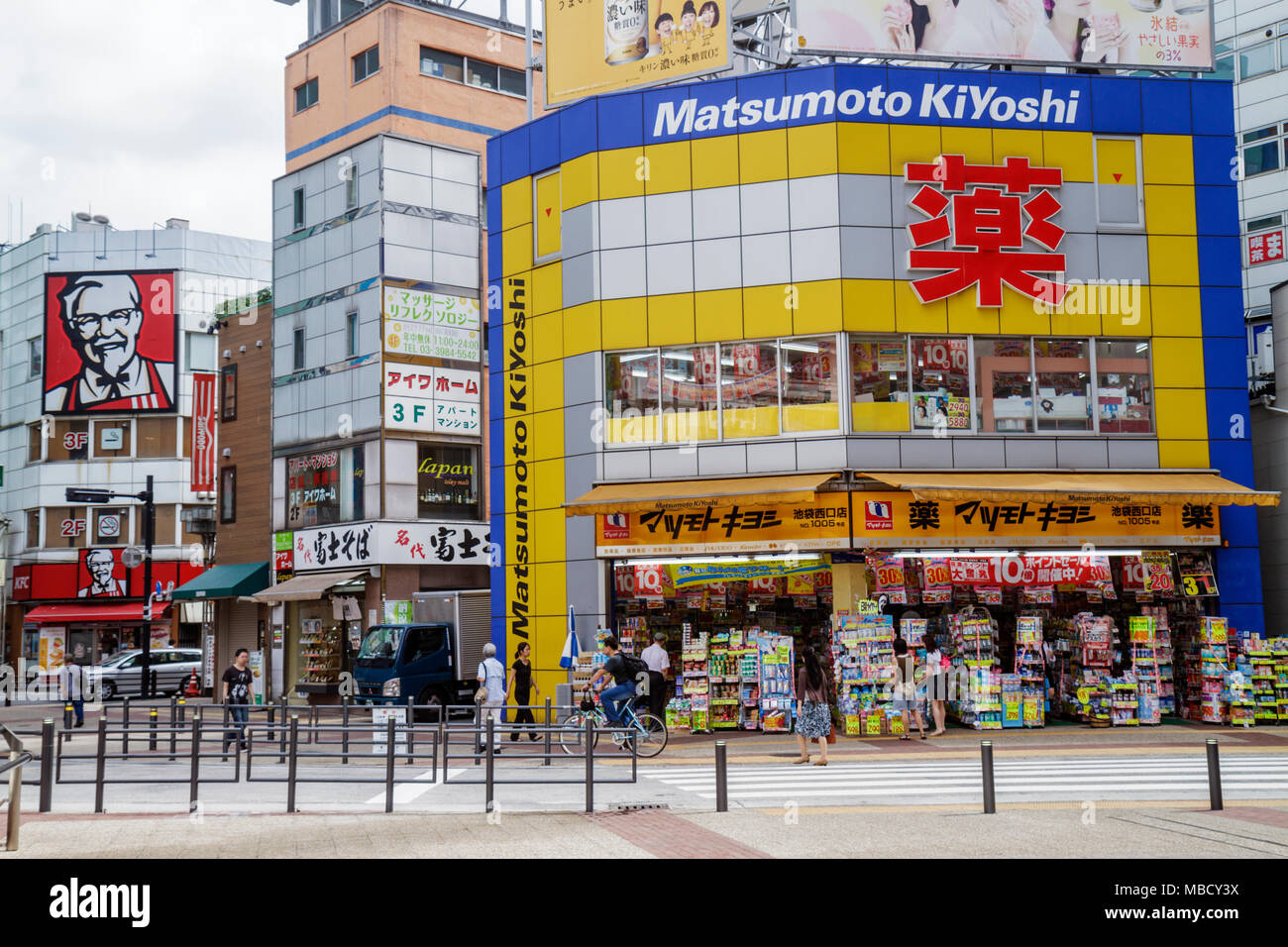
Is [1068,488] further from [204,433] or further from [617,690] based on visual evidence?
[204,433]

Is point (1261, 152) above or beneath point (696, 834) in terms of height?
above

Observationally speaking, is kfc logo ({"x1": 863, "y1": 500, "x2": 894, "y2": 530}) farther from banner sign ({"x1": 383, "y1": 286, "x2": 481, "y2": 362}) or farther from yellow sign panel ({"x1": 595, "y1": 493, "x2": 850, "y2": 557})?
banner sign ({"x1": 383, "y1": 286, "x2": 481, "y2": 362})

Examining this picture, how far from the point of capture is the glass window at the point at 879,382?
2438cm

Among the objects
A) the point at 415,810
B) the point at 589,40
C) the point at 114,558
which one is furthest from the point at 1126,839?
the point at 114,558

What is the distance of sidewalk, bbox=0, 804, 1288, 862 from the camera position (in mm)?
11141

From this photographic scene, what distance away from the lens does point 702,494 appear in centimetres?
2381

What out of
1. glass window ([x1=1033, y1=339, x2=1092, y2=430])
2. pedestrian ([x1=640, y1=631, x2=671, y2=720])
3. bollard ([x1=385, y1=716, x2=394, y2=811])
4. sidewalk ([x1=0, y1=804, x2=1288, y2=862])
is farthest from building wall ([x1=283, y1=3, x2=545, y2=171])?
sidewalk ([x1=0, y1=804, x2=1288, y2=862])

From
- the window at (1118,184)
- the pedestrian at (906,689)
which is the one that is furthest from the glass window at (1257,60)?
the pedestrian at (906,689)

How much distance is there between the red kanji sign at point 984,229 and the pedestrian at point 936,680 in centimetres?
713

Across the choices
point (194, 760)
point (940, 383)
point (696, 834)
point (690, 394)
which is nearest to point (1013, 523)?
point (940, 383)

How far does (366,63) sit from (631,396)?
21640 millimetres

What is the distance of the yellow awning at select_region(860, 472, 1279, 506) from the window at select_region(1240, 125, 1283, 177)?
2224 centimetres
